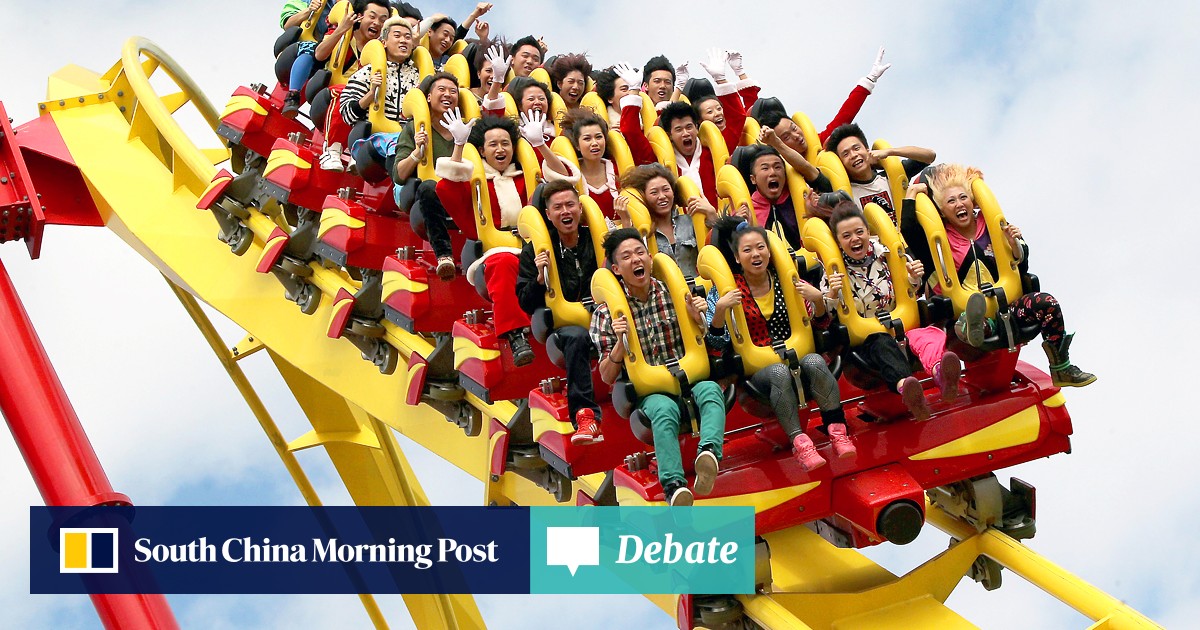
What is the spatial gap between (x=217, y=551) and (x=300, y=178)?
5.66 feet

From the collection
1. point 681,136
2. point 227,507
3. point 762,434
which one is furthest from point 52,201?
point 762,434

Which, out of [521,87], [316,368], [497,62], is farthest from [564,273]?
[316,368]

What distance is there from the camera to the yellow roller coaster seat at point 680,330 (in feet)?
16.3

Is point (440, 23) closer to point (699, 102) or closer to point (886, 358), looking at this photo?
point (699, 102)

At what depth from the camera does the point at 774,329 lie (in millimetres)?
5203

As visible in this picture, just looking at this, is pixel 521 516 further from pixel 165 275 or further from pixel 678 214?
pixel 165 275

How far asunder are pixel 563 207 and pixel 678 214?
1.47 ft

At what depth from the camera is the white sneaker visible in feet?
23.3

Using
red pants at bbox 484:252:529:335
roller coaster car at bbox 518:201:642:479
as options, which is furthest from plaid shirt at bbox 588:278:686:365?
red pants at bbox 484:252:529:335

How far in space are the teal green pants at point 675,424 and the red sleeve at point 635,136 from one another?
1.61 meters

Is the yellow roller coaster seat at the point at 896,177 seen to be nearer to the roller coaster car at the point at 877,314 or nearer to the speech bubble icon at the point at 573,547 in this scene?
the roller coaster car at the point at 877,314

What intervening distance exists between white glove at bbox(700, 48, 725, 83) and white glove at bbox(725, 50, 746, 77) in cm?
3

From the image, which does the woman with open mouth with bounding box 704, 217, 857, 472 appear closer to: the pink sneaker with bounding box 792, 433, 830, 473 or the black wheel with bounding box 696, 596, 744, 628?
the pink sneaker with bounding box 792, 433, 830, 473

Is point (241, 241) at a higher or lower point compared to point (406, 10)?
lower
